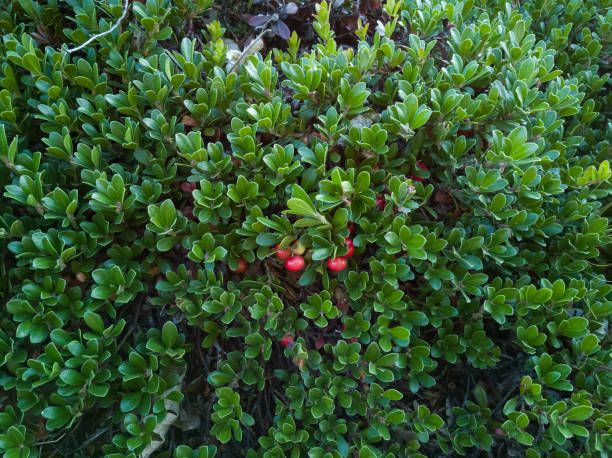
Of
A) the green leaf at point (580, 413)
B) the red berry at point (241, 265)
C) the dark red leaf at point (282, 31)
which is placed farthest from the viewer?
the dark red leaf at point (282, 31)

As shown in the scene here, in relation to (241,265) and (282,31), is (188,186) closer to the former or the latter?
(241,265)

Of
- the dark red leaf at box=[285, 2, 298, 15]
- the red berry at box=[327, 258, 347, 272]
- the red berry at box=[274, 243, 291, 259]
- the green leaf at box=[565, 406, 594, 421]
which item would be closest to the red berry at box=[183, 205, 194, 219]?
the red berry at box=[274, 243, 291, 259]

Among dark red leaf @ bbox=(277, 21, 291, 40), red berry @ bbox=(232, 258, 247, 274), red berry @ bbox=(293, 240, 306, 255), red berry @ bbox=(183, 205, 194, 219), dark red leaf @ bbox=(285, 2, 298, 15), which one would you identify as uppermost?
dark red leaf @ bbox=(285, 2, 298, 15)

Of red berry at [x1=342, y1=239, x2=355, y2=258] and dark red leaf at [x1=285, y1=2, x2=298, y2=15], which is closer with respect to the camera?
red berry at [x1=342, y1=239, x2=355, y2=258]

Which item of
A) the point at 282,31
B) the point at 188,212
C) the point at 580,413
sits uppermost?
the point at 282,31

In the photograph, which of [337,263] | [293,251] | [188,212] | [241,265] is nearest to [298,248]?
[293,251]

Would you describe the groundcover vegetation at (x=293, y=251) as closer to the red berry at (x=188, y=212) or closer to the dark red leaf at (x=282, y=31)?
the red berry at (x=188, y=212)

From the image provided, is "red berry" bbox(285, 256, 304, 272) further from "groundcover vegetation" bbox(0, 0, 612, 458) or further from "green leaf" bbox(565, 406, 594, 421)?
"green leaf" bbox(565, 406, 594, 421)

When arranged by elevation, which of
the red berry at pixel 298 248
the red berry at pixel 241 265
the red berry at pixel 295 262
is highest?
the red berry at pixel 298 248

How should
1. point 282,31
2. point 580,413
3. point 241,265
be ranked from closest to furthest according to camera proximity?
point 580,413 → point 241,265 → point 282,31

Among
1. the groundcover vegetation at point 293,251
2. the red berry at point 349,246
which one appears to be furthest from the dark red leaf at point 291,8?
the red berry at point 349,246
